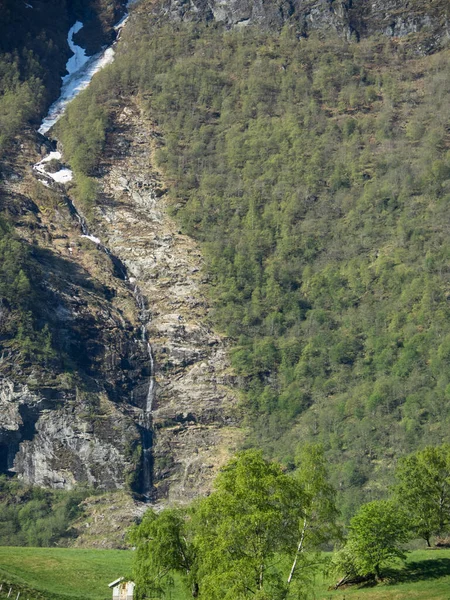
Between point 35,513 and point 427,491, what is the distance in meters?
82.3

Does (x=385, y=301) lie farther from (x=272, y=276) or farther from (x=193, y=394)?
(x=193, y=394)

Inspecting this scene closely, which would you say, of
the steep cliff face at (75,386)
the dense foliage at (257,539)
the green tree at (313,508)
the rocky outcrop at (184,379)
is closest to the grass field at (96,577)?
the dense foliage at (257,539)

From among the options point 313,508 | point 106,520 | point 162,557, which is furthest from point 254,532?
point 106,520

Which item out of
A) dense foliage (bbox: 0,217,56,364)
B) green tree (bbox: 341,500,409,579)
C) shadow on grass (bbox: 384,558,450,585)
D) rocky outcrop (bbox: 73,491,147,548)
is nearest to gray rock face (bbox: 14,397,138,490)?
rocky outcrop (bbox: 73,491,147,548)

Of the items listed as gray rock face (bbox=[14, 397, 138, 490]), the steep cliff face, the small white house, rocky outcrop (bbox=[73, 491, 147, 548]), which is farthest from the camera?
the steep cliff face

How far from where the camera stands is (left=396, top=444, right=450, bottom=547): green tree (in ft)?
238

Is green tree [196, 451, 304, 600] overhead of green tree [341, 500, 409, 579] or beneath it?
overhead

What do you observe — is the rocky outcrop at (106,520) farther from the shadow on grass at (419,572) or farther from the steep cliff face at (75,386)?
the shadow on grass at (419,572)

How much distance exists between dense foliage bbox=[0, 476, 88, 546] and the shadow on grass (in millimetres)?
82075

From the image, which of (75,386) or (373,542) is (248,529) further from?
(75,386)

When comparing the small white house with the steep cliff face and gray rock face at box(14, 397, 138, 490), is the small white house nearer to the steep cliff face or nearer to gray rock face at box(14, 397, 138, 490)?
gray rock face at box(14, 397, 138, 490)

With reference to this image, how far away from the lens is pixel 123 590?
56.8 meters

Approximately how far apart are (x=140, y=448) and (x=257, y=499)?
11127cm

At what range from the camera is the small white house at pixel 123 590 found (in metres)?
56.4
